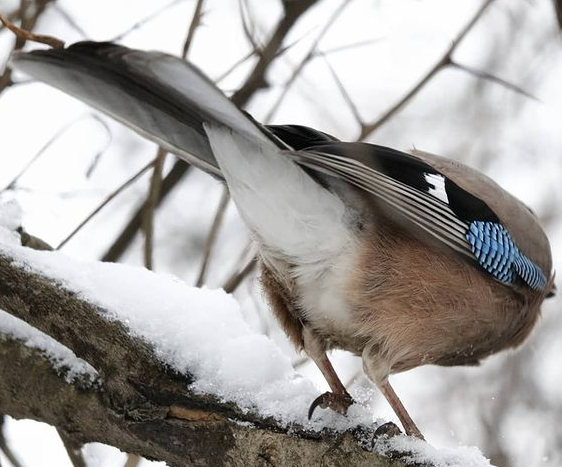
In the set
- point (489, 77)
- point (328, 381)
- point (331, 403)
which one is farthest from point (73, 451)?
point (489, 77)

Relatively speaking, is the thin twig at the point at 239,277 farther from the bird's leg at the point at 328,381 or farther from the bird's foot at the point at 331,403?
the bird's foot at the point at 331,403

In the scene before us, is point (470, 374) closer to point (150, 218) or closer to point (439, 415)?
point (439, 415)

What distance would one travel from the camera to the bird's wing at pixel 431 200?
2705 mm

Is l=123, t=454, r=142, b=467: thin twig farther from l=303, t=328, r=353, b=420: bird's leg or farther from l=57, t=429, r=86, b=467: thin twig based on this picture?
l=303, t=328, r=353, b=420: bird's leg

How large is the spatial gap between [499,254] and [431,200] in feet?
1.41

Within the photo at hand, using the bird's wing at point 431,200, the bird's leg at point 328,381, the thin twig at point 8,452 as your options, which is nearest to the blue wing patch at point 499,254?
the bird's wing at point 431,200

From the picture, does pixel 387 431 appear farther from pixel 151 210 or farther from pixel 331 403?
pixel 151 210

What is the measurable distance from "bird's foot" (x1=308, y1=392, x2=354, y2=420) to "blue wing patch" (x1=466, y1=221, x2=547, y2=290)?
78 centimetres

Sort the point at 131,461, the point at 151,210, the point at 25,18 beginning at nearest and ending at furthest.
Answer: the point at 131,461 < the point at 151,210 < the point at 25,18

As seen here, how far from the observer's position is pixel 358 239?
9.92 ft

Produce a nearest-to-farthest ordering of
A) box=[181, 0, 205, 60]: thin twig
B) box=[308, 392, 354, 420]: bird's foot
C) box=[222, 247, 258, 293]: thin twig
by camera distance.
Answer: box=[308, 392, 354, 420]: bird's foot → box=[181, 0, 205, 60]: thin twig → box=[222, 247, 258, 293]: thin twig

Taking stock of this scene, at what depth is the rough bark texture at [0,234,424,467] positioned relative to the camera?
2332 millimetres

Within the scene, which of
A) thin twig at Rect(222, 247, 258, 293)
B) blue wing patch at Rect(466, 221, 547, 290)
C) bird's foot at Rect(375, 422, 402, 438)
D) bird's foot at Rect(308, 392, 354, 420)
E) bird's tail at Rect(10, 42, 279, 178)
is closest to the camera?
bird's tail at Rect(10, 42, 279, 178)

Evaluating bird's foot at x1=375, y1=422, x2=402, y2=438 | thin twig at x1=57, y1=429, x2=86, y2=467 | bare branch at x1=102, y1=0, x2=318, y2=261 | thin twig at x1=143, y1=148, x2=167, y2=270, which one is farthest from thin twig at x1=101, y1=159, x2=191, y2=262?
bird's foot at x1=375, y1=422, x2=402, y2=438
